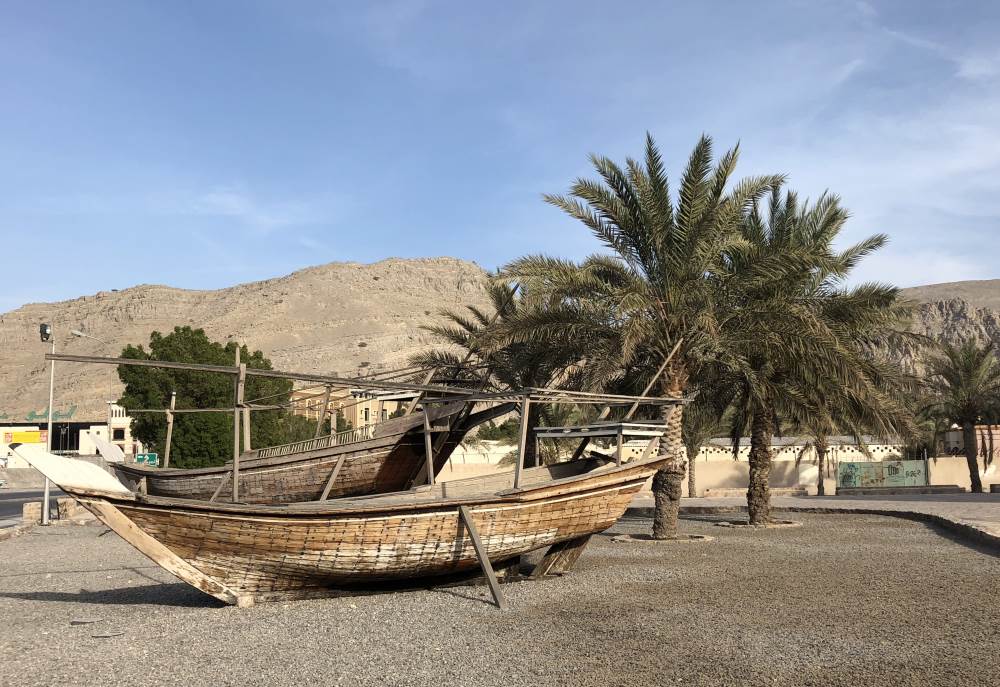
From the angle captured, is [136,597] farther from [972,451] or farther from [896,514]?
[972,451]

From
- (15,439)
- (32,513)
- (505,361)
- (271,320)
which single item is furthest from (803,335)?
(271,320)

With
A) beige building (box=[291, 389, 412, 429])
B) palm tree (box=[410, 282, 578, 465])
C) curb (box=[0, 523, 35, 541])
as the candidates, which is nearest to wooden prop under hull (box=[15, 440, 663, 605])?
beige building (box=[291, 389, 412, 429])

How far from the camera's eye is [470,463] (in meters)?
47.6

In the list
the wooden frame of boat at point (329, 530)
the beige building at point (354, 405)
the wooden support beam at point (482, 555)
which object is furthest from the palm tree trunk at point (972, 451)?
the wooden support beam at point (482, 555)

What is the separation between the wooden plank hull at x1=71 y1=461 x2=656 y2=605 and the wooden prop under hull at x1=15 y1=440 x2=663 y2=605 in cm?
1

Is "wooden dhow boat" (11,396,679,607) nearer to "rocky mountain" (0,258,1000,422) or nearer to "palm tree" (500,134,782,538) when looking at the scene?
"palm tree" (500,134,782,538)

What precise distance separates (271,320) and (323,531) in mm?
118532

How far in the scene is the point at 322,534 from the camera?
1028 cm

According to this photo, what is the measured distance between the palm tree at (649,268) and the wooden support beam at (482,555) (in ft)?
20.4

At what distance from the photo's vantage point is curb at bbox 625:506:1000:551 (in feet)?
52.9

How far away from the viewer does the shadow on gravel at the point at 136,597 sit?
11055mm

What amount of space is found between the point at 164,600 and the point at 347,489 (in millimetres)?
6710

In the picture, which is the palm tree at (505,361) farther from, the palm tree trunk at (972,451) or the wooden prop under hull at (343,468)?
the palm tree trunk at (972,451)

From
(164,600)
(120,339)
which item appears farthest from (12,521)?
(120,339)
